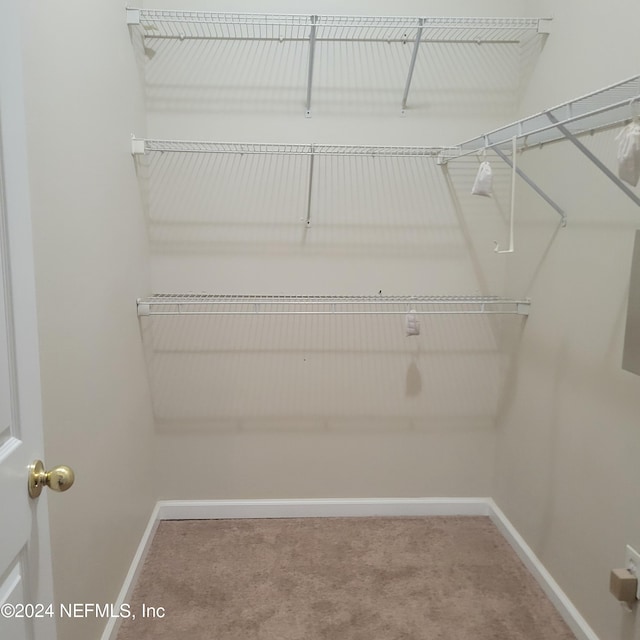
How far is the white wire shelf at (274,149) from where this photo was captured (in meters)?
2.01

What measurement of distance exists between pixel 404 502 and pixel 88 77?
2.11 metres

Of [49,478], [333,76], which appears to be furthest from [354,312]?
[49,478]

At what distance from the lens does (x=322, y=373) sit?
2379mm

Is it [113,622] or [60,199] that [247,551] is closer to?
[113,622]

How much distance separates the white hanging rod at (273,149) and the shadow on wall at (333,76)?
151 mm

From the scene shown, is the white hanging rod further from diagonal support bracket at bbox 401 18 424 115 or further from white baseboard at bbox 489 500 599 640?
white baseboard at bbox 489 500 599 640

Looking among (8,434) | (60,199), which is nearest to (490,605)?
(8,434)

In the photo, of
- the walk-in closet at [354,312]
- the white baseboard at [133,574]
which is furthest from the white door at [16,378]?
the white baseboard at [133,574]

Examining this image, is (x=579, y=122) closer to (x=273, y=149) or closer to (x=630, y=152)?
(x=630, y=152)

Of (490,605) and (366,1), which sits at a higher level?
(366,1)

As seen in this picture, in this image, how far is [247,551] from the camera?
217cm

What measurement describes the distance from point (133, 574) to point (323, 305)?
1.29 metres

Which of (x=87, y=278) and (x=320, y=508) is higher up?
(x=87, y=278)

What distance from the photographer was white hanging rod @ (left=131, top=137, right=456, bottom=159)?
2006 mm
